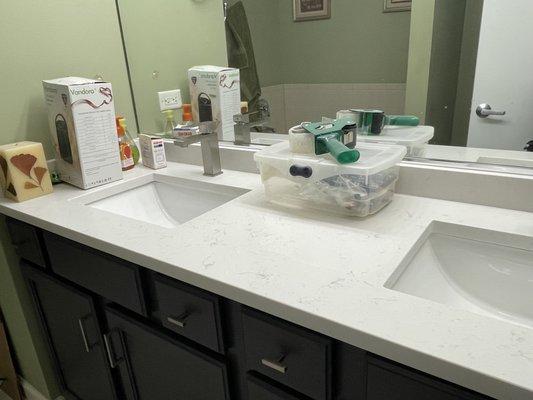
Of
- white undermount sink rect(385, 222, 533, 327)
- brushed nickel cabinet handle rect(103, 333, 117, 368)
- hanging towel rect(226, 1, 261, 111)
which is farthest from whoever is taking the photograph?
hanging towel rect(226, 1, 261, 111)

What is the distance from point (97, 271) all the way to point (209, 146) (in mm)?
508

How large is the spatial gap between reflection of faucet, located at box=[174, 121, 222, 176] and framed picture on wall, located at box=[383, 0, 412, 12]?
61 centimetres

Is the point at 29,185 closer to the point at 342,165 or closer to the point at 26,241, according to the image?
the point at 26,241

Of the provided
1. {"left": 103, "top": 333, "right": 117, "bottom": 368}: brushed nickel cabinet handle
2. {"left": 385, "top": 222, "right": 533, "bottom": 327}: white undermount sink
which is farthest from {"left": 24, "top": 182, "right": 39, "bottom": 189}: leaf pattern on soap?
{"left": 385, "top": 222, "right": 533, "bottom": 327}: white undermount sink

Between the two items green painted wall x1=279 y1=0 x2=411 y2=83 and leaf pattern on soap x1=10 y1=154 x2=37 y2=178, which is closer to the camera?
green painted wall x1=279 y1=0 x2=411 y2=83

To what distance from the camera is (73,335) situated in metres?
1.25

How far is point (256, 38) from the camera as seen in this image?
4.27 ft

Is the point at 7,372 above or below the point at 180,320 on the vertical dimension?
below

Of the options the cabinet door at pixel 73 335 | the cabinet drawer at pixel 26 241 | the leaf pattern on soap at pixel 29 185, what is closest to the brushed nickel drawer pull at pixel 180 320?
the cabinet door at pixel 73 335

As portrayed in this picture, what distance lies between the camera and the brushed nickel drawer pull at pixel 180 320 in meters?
0.85

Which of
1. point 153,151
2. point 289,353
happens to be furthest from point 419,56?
point 153,151

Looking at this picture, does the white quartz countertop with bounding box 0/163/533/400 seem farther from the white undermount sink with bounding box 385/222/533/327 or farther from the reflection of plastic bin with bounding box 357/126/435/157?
the reflection of plastic bin with bounding box 357/126/435/157

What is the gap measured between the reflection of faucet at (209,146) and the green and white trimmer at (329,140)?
0.35 m

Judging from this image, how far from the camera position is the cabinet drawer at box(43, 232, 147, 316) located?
0.94 m
